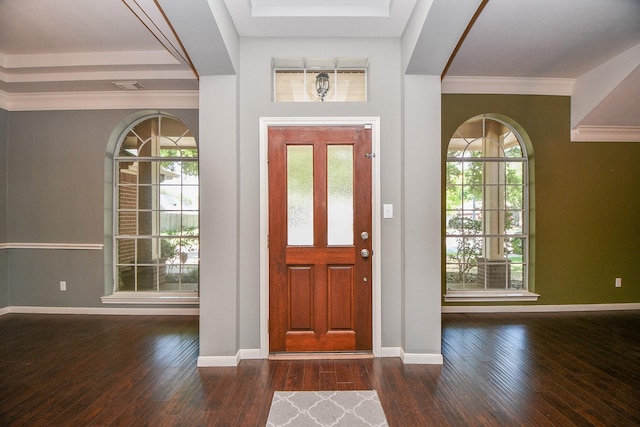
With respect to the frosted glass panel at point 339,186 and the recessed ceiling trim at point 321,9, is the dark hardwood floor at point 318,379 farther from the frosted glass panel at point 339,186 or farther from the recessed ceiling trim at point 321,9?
the recessed ceiling trim at point 321,9

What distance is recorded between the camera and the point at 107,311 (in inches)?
161

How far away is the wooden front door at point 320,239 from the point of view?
9.46 feet

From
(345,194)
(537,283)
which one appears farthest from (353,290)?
(537,283)

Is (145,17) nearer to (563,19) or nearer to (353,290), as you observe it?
(353,290)

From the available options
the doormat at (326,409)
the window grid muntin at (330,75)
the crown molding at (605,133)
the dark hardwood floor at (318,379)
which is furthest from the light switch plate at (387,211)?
the crown molding at (605,133)

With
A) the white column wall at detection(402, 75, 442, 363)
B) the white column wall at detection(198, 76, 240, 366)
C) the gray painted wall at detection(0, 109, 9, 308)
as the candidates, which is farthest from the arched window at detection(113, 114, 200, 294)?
the white column wall at detection(402, 75, 442, 363)

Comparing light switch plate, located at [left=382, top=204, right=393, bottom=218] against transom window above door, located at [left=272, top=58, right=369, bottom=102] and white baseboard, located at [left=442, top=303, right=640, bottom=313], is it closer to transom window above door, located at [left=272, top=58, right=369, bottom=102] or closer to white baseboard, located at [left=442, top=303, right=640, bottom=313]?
transom window above door, located at [left=272, top=58, right=369, bottom=102]

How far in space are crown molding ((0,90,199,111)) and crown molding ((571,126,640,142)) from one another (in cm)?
499

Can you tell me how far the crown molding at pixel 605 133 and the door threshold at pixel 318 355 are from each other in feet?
12.9

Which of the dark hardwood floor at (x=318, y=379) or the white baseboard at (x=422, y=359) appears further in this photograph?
the white baseboard at (x=422, y=359)

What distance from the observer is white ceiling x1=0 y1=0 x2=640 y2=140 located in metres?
2.46

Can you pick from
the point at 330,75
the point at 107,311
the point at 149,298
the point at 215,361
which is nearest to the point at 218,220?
the point at 215,361

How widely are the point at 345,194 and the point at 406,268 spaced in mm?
856

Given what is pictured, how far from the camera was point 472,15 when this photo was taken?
7.31 ft
